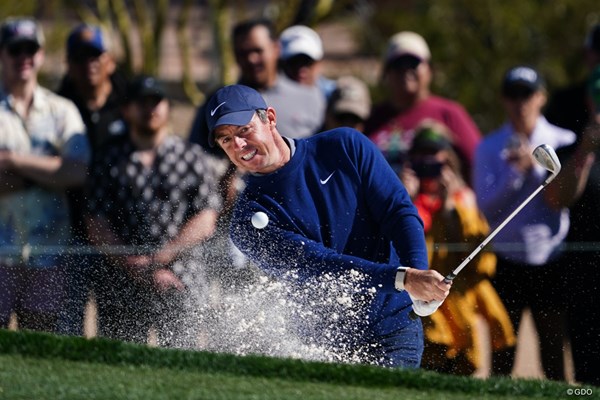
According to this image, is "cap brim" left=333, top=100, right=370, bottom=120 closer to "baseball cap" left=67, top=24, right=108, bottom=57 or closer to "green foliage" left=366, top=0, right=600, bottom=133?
"baseball cap" left=67, top=24, right=108, bottom=57

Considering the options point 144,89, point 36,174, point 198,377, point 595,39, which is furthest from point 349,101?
point 198,377

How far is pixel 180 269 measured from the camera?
6.76 meters

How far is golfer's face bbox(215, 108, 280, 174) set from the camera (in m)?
5.20

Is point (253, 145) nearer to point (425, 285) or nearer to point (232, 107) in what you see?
point (232, 107)

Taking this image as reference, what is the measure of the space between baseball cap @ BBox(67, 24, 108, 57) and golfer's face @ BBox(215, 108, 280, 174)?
2.72 metres

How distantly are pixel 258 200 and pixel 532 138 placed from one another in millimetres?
2602

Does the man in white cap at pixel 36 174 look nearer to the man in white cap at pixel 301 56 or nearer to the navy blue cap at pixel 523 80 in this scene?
the man in white cap at pixel 301 56

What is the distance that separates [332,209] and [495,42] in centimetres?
821

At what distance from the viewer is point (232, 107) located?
17.2 feet

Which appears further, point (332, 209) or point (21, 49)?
point (21, 49)

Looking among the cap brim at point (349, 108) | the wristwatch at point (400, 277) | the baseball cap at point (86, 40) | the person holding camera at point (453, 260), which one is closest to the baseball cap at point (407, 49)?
the cap brim at point (349, 108)

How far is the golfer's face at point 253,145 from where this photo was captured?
5203 mm

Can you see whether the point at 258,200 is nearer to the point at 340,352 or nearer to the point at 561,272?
the point at 340,352

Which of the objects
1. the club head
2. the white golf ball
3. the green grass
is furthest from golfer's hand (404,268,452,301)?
the club head
